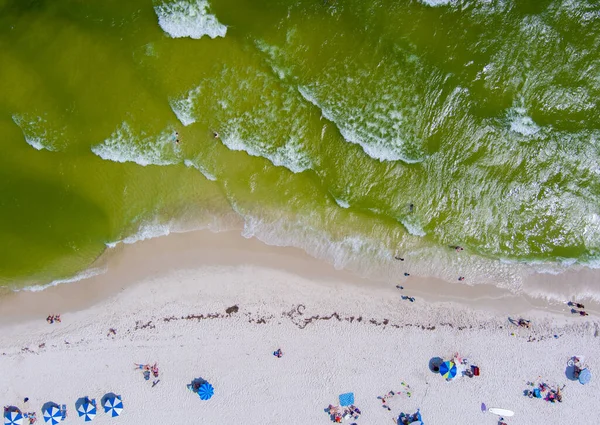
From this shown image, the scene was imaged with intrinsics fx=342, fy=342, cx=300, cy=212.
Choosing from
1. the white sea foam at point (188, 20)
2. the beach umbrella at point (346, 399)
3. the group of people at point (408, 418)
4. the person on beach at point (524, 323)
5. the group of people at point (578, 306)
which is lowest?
the group of people at point (408, 418)

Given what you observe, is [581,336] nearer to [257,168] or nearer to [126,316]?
[257,168]

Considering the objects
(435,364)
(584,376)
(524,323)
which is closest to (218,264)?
(435,364)

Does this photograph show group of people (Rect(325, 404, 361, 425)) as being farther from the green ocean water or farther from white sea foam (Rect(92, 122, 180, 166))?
white sea foam (Rect(92, 122, 180, 166))

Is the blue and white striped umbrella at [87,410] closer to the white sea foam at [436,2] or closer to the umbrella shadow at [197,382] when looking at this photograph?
the umbrella shadow at [197,382]

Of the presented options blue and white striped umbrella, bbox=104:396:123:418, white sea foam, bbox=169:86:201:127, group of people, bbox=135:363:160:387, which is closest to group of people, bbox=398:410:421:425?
group of people, bbox=135:363:160:387

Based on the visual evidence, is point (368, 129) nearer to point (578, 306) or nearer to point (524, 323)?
point (524, 323)

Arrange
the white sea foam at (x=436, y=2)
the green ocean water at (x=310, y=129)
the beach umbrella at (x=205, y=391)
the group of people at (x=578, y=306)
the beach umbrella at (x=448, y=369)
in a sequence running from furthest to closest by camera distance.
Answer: the group of people at (x=578, y=306)
the white sea foam at (x=436, y=2)
the green ocean water at (x=310, y=129)
the beach umbrella at (x=448, y=369)
the beach umbrella at (x=205, y=391)

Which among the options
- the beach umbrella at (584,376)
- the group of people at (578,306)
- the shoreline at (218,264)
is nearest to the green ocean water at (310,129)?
the shoreline at (218,264)

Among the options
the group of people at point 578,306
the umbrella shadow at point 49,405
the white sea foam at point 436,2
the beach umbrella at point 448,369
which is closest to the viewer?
the beach umbrella at point 448,369
